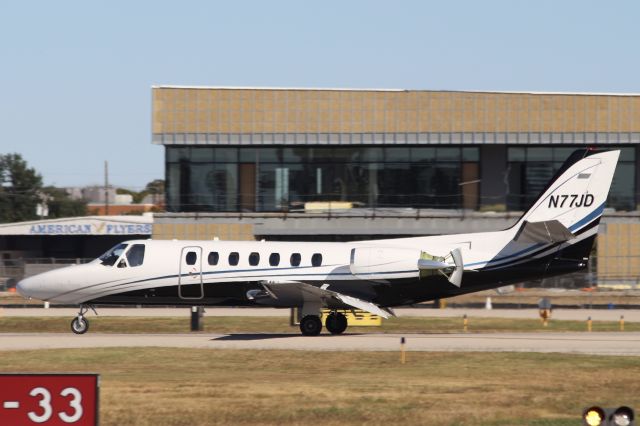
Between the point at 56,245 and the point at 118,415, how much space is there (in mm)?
56887

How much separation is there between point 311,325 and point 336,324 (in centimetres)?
106

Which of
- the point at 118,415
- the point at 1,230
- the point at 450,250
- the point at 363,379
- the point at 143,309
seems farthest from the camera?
the point at 1,230

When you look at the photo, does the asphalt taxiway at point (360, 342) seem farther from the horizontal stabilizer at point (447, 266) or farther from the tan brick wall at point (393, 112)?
the tan brick wall at point (393, 112)

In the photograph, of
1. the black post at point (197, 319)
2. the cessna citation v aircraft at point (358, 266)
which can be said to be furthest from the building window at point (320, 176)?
the cessna citation v aircraft at point (358, 266)

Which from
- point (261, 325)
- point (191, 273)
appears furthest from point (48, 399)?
point (261, 325)

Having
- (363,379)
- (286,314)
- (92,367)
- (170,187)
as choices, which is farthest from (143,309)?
(363,379)

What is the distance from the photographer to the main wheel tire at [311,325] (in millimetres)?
31594

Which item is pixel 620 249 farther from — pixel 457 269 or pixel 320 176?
pixel 457 269

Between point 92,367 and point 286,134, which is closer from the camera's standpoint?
point 92,367

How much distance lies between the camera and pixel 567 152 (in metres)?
57.9

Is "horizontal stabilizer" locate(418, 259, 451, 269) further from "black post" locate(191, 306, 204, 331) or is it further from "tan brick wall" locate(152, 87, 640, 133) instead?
"tan brick wall" locate(152, 87, 640, 133)

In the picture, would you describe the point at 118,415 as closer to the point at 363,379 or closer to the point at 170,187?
the point at 363,379

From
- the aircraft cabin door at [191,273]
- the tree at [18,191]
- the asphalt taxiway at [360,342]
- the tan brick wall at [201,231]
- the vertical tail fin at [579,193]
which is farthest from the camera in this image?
the tree at [18,191]

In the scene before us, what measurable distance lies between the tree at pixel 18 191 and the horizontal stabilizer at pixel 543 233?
75.7 meters
